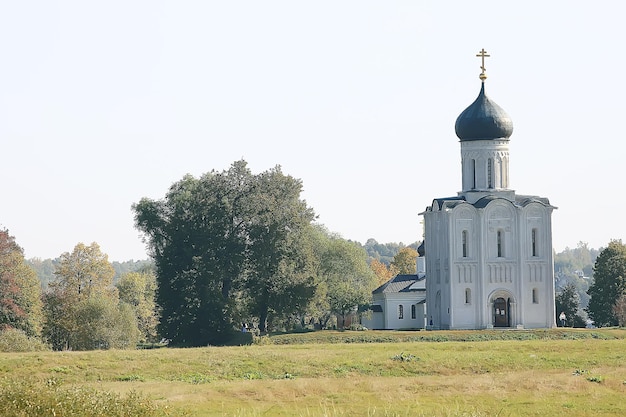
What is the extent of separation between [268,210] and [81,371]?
1089 inches

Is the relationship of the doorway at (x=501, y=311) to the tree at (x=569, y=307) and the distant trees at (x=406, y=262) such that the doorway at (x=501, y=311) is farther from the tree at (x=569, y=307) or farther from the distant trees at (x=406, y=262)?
the distant trees at (x=406, y=262)

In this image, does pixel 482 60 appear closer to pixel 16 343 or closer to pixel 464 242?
pixel 464 242

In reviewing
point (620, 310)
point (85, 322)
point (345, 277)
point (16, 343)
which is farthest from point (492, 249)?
point (16, 343)

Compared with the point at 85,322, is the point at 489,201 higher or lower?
higher

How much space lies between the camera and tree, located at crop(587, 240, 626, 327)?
83.9 metres

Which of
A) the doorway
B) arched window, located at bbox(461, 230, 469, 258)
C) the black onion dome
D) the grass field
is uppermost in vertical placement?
the black onion dome

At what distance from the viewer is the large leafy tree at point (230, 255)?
68.5 m

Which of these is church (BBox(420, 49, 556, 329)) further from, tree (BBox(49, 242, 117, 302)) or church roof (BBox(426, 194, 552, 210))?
tree (BBox(49, 242, 117, 302))

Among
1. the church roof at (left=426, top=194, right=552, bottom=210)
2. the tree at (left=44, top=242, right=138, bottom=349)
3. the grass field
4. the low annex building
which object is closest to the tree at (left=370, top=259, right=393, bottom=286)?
the low annex building

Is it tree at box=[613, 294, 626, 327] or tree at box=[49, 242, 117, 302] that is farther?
tree at box=[49, 242, 117, 302]

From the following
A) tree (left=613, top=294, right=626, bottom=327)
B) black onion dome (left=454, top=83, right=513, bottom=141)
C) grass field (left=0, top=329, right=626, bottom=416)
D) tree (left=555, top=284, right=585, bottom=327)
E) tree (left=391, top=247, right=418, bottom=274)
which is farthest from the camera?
tree (left=391, top=247, right=418, bottom=274)

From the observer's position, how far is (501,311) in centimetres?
7588

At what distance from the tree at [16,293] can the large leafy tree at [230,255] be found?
25.3 feet

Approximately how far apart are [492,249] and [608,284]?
41.2 ft
